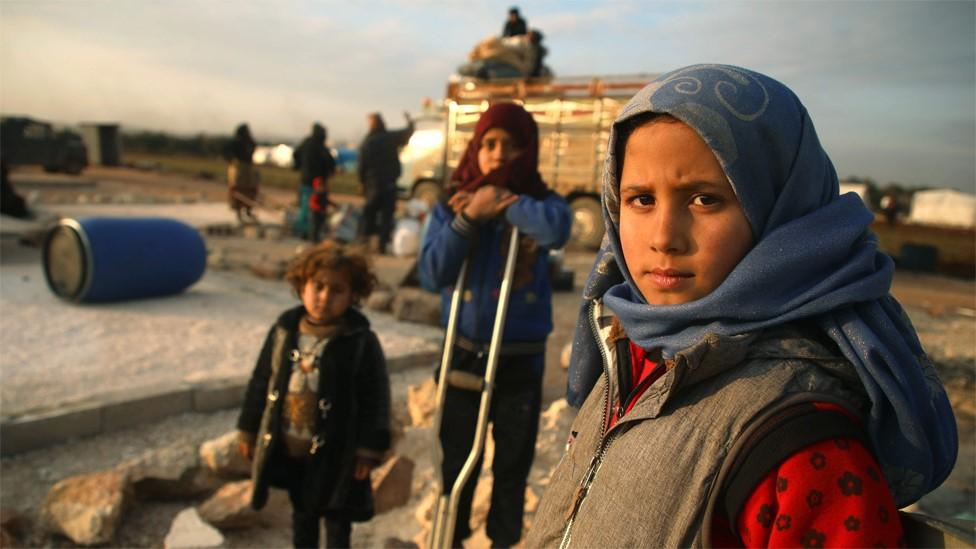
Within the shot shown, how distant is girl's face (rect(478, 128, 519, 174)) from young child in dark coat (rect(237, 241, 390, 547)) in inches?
29.3

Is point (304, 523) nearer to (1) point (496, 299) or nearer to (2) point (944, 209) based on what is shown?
(1) point (496, 299)

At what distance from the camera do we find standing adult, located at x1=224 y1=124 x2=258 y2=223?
43.5 ft

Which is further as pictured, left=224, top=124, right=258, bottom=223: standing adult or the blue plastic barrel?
left=224, top=124, right=258, bottom=223: standing adult

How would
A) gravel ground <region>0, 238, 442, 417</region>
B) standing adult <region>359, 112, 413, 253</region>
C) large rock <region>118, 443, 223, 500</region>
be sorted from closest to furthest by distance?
large rock <region>118, 443, 223, 500</region> → gravel ground <region>0, 238, 442, 417</region> → standing adult <region>359, 112, 413, 253</region>

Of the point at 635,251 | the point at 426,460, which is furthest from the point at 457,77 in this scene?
the point at 635,251

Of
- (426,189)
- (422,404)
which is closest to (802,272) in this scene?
(422,404)

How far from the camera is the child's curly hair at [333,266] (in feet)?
9.12

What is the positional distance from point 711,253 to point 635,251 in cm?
13

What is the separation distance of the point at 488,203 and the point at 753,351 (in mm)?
1683

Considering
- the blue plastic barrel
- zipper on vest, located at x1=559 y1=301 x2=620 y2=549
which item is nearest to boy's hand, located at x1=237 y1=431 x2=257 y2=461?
zipper on vest, located at x1=559 y1=301 x2=620 y2=549

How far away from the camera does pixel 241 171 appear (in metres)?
13.6

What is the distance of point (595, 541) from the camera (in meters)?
1.04

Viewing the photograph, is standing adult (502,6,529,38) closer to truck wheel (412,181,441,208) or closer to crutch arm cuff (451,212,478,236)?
truck wheel (412,181,441,208)

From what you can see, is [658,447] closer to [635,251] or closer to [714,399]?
[714,399]
